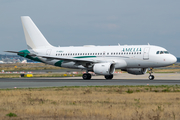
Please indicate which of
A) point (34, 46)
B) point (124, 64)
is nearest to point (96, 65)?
point (124, 64)

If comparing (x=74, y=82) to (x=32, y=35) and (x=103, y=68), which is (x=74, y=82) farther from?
(x=32, y=35)

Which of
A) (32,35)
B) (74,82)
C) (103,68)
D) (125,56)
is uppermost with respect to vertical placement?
(32,35)

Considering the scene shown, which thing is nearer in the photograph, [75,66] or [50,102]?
[50,102]

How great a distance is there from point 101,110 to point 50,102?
5002 mm

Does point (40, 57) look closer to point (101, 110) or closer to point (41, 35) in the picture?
point (41, 35)

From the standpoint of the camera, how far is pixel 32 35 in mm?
54156

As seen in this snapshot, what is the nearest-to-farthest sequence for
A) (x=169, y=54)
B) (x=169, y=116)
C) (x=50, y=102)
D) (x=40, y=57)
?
1. (x=169, y=116)
2. (x=50, y=102)
3. (x=169, y=54)
4. (x=40, y=57)

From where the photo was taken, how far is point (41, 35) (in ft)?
178

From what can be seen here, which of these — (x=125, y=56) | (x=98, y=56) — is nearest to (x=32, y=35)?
(x=98, y=56)

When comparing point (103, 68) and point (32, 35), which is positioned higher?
point (32, 35)

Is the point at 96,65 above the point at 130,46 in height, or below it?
below

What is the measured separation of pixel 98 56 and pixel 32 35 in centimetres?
1349

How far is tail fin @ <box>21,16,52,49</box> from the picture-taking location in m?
53.7

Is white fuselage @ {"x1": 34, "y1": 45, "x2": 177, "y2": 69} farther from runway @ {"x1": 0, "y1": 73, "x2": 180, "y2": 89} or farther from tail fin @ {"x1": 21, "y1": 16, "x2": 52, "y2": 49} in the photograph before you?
tail fin @ {"x1": 21, "y1": 16, "x2": 52, "y2": 49}
